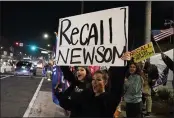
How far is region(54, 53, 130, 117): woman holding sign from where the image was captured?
17.0 feet

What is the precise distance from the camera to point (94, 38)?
5.66 metres

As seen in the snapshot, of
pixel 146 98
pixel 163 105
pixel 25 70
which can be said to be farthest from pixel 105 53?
pixel 25 70

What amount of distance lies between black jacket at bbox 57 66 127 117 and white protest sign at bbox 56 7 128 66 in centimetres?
31

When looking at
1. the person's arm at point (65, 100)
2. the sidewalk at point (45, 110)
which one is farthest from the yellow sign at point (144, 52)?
the sidewalk at point (45, 110)

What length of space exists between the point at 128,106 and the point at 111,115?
2.78 metres

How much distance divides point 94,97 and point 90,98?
50 millimetres

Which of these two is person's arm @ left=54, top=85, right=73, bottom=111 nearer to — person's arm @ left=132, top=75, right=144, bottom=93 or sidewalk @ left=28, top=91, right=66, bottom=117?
person's arm @ left=132, top=75, right=144, bottom=93

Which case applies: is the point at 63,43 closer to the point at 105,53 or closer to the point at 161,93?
the point at 105,53

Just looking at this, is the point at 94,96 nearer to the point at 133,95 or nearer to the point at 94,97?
the point at 94,97

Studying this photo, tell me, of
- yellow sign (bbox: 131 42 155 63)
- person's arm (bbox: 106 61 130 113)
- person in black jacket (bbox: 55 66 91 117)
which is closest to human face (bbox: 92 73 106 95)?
person in black jacket (bbox: 55 66 91 117)

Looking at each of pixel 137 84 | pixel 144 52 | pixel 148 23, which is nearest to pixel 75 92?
pixel 144 52

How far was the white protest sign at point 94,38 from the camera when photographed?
5.41 metres

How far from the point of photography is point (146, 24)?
461 inches

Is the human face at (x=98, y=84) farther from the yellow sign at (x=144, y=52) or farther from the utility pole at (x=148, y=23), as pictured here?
the utility pole at (x=148, y=23)
